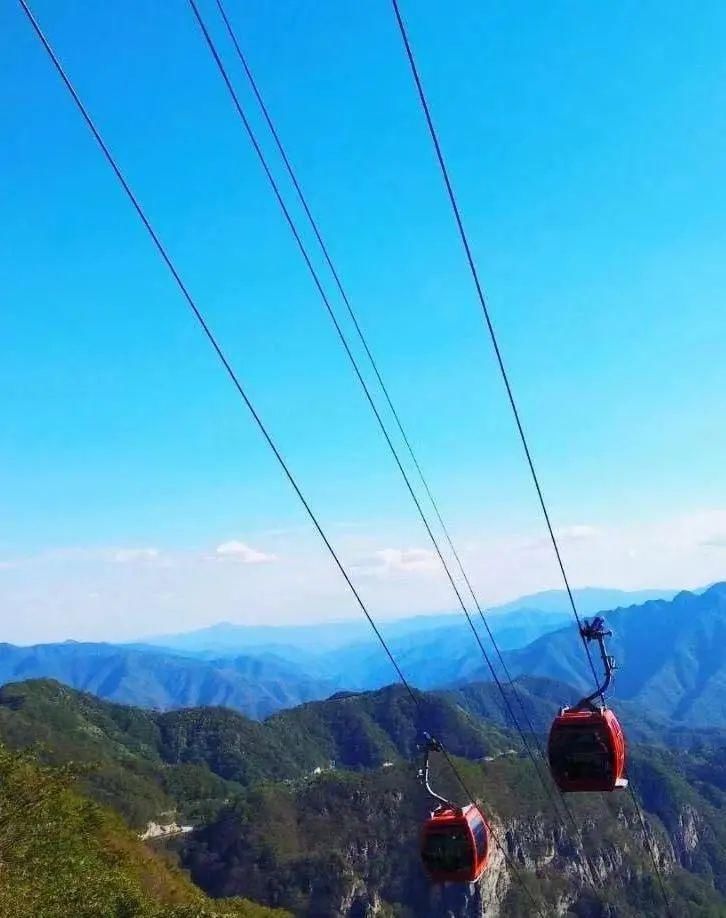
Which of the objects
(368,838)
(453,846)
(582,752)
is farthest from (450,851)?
(368,838)

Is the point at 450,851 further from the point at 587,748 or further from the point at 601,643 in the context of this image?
the point at 601,643

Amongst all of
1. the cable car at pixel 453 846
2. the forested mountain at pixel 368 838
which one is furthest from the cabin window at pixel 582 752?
the forested mountain at pixel 368 838

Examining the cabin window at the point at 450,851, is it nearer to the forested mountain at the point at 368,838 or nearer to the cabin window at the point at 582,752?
the cabin window at the point at 582,752

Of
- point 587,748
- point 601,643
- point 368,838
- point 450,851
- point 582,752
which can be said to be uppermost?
point 601,643

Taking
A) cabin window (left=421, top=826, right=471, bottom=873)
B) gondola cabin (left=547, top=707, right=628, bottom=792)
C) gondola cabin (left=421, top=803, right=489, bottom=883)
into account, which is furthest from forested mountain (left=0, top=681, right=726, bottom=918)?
gondola cabin (left=547, top=707, right=628, bottom=792)

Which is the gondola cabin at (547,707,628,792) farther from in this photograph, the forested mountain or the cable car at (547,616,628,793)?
the forested mountain

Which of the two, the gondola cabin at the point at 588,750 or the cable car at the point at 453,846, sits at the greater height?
the gondola cabin at the point at 588,750

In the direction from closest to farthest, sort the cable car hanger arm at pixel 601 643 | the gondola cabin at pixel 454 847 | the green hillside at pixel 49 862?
1. the cable car hanger arm at pixel 601 643
2. the gondola cabin at pixel 454 847
3. the green hillside at pixel 49 862
